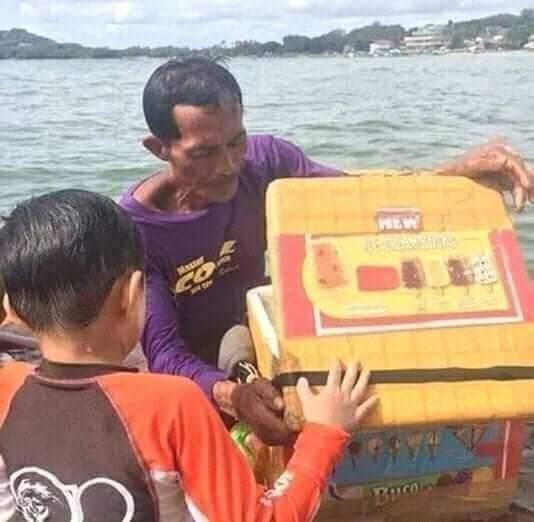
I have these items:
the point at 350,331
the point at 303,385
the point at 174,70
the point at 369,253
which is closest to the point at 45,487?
the point at 303,385

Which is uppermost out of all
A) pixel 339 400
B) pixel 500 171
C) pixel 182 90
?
pixel 182 90

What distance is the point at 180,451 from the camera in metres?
1.69

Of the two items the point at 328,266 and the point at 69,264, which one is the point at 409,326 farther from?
the point at 69,264

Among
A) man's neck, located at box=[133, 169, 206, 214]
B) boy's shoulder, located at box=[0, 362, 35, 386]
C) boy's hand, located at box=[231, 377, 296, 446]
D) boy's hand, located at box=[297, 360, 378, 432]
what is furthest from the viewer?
man's neck, located at box=[133, 169, 206, 214]

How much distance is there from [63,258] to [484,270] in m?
1.11

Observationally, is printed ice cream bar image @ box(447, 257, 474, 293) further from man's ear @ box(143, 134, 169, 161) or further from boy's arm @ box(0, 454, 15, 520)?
boy's arm @ box(0, 454, 15, 520)

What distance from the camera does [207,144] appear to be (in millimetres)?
2758


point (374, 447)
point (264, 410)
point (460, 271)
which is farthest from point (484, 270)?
point (264, 410)

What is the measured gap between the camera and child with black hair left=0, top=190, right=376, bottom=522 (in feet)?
5.49

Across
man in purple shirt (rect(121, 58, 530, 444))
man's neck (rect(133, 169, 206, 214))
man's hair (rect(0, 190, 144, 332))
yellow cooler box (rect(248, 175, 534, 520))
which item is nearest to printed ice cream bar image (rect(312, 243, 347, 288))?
yellow cooler box (rect(248, 175, 534, 520))

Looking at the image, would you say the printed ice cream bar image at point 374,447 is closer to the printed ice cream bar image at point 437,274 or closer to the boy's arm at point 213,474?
the printed ice cream bar image at point 437,274

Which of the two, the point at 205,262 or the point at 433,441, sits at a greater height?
the point at 205,262

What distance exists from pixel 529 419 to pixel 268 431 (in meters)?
0.55

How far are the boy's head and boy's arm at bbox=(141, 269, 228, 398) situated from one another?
0.99 meters
